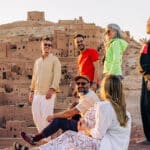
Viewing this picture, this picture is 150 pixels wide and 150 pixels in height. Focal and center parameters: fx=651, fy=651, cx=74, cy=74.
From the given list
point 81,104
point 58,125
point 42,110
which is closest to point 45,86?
point 42,110

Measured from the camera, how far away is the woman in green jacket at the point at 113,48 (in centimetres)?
1052

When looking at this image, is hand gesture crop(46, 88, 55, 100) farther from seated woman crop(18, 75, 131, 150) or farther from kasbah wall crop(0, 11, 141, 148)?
kasbah wall crop(0, 11, 141, 148)

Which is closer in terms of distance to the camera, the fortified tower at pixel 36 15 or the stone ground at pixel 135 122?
the stone ground at pixel 135 122

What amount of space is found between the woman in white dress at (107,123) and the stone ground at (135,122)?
3.59 feet

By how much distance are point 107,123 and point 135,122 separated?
9792 millimetres

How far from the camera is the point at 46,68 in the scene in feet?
37.6

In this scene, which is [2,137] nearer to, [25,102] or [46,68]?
[25,102]

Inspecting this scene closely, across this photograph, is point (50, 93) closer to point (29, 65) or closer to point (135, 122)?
point (135, 122)

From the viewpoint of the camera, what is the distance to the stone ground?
33.9 feet

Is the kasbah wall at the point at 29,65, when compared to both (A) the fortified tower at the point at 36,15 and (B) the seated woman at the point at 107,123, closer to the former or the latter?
(A) the fortified tower at the point at 36,15

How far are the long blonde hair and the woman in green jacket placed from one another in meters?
2.45

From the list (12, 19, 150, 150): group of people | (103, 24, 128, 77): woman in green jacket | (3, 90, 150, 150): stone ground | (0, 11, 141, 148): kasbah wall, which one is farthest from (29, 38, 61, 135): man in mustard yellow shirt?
(0, 11, 141, 148): kasbah wall

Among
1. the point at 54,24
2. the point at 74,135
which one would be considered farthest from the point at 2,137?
the point at 54,24

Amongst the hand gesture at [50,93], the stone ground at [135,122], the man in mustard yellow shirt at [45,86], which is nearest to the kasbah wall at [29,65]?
the stone ground at [135,122]
